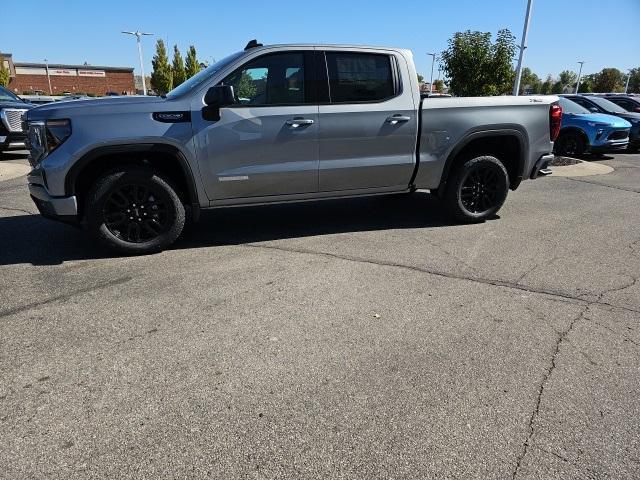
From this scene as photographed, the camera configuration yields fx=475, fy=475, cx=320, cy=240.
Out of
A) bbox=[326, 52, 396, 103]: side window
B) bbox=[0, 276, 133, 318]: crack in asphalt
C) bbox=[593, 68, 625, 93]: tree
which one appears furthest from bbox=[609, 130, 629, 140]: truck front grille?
bbox=[593, 68, 625, 93]: tree

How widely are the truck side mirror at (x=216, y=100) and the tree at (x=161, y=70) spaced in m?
55.4

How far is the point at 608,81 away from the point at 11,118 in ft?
268

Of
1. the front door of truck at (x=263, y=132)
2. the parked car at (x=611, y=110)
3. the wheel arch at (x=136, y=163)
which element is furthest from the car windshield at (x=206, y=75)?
the parked car at (x=611, y=110)

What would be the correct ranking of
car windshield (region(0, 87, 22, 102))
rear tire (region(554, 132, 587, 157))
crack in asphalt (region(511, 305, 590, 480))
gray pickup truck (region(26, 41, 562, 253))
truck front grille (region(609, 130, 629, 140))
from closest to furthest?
crack in asphalt (region(511, 305, 590, 480)) < gray pickup truck (region(26, 41, 562, 253)) < car windshield (region(0, 87, 22, 102)) < truck front grille (region(609, 130, 629, 140)) < rear tire (region(554, 132, 587, 157))

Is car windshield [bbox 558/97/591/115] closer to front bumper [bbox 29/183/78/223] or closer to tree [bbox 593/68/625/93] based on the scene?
front bumper [bbox 29/183/78/223]

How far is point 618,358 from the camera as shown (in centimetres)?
302

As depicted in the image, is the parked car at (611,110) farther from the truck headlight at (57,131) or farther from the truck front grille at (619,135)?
the truck headlight at (57,131)

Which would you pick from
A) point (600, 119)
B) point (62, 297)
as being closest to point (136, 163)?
point (62, 297)

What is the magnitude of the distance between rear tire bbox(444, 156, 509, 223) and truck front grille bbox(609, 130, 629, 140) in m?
8.81

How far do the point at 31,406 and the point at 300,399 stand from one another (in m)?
1.41

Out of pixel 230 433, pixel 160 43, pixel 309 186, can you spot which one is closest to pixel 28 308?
pixel 230 433

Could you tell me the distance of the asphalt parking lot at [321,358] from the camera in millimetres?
2201

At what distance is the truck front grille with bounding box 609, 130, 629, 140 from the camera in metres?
12.7

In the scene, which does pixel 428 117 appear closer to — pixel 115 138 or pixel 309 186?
pixel 309 186
